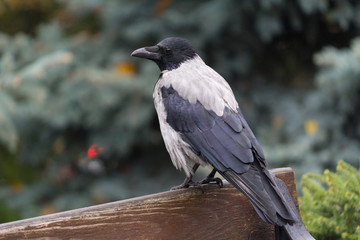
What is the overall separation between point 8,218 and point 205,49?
93.9 inches

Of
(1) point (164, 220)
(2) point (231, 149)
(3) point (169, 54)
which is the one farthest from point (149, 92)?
(1) point (164, 220)

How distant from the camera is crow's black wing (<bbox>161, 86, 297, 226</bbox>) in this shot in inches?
82.1

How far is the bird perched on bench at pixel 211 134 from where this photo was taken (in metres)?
2.14

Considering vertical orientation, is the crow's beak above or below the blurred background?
above

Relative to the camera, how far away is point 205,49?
17.3 ft

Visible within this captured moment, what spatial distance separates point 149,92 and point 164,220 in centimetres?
287

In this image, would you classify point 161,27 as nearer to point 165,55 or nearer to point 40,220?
point 165,55

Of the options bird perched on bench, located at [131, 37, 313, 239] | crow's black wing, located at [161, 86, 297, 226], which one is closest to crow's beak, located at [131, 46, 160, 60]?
bird perched on bench, located at [131, 37, 313, 239]

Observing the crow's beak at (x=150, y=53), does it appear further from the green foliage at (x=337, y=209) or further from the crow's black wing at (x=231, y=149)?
the green foliage at (x=337, y=209)

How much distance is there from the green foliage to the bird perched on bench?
0.30m

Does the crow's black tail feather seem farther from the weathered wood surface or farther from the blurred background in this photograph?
the blurred background

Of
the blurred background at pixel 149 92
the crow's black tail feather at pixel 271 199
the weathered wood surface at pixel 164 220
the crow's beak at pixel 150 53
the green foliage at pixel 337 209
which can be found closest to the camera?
the weathered wood surface at pixel 164 220

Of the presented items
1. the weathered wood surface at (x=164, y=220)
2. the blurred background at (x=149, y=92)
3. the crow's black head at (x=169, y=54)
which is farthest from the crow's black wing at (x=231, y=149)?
the blurred background at (x=149, y=92)

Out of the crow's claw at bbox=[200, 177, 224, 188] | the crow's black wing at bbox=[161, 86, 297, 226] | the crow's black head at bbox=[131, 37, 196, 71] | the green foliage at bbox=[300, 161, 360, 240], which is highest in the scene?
the crow's black head at bbox=[131, 37, 196, 71]
